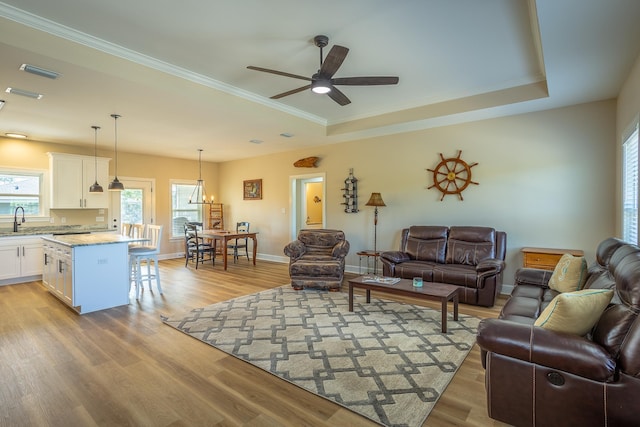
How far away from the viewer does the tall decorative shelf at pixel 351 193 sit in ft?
21.2

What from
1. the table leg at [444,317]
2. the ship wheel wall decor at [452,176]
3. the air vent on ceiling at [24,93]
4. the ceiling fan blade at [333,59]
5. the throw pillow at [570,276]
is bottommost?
the table leg at [444,317]

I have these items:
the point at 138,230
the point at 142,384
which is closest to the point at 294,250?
the point at 138,230

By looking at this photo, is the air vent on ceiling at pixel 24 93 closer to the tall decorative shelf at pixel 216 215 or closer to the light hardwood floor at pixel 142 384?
the light hardwood floor at pixel 142 384

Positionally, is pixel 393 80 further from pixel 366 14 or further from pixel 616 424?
pixel 616 424

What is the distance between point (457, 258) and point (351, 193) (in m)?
2.46

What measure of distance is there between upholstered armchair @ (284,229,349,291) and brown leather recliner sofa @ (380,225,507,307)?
753 mm

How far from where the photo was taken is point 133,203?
7.77 meters

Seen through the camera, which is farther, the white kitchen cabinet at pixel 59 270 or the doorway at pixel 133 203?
the doorway at pixel 133 203

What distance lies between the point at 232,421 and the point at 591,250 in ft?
15.8

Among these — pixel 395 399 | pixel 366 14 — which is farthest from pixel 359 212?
pixel 395 399

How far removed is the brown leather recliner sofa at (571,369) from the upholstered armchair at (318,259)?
10.1 ft

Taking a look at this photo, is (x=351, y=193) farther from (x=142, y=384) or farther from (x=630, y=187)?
(x=142, y=384)

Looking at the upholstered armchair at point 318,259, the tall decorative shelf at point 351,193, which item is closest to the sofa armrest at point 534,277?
the upholstered armchair at point 318,259

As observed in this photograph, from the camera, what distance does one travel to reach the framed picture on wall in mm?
8305
